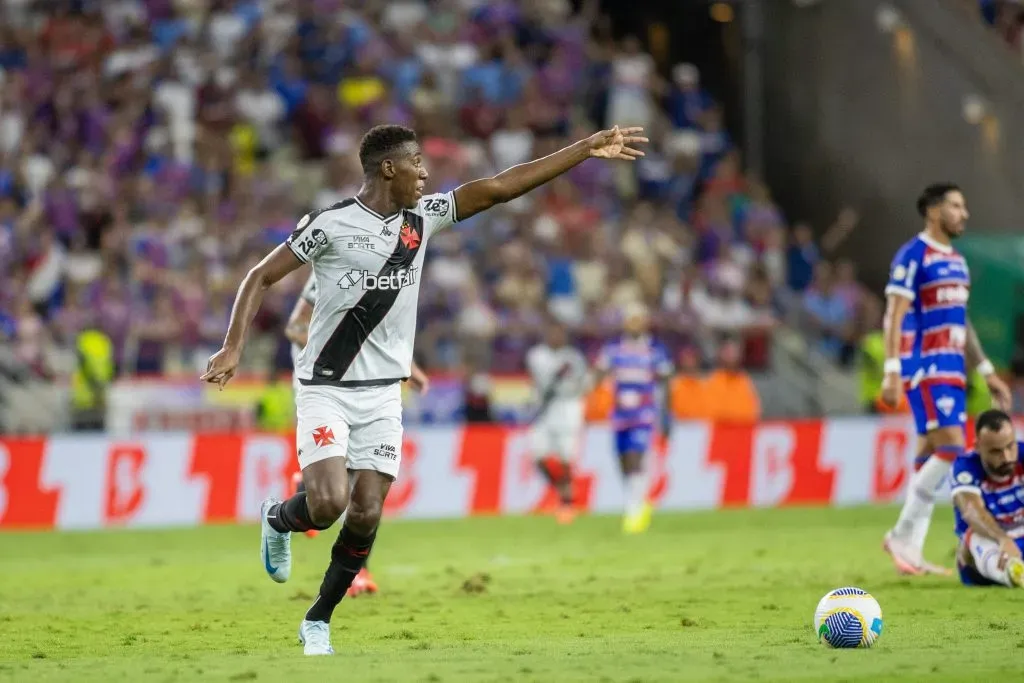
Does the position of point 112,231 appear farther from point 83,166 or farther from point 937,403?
point 937,403

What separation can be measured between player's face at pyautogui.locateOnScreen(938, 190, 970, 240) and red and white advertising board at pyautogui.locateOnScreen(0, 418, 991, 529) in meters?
9.67

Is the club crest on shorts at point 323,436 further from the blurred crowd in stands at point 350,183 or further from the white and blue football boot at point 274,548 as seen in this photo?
the blurred crowd in stands at point 350,183

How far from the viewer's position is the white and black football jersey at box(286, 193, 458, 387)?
9070 mm

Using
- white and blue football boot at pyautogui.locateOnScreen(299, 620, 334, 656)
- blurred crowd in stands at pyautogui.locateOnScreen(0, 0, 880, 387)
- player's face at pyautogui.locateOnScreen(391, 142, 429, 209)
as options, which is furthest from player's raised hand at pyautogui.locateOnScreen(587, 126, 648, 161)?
blurred crowd in stands at pyautogui.locateOnScreen(0, 0, 880, 387)

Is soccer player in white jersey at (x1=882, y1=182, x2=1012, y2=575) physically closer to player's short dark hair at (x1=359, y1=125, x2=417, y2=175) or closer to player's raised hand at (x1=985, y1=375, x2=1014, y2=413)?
player's raised hand at (x1=985, y1=375, x2=1014, y2=413)

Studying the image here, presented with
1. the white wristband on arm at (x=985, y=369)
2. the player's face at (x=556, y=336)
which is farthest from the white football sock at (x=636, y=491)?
the white wristband on arm at (x=985, y=369)

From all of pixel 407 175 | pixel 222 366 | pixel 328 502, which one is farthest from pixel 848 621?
pixel 222 366

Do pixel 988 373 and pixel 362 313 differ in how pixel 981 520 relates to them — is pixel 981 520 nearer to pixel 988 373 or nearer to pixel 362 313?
pixel 988 373

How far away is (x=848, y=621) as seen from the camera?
28.8ft

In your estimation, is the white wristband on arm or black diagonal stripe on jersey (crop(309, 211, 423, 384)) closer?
black diagonal stripe on jersey (crop(309, 211, 423, 384))

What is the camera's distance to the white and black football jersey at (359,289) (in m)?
9.07

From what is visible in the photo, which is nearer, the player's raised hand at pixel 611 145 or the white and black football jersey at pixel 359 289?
the white and black football jersey at pixel 359 289

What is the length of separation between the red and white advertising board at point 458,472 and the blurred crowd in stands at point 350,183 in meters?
1.60

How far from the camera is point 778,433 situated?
78.0ft
